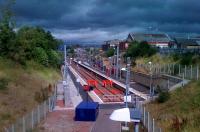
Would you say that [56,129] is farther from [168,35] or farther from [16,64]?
[168,35]

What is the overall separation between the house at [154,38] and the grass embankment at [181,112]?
111 meters

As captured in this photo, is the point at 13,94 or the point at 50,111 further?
the point at 50,111

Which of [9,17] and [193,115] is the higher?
[9,17]

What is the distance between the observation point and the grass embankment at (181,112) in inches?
985

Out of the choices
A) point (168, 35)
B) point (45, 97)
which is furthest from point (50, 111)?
point (168, 35)

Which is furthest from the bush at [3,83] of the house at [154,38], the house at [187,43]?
the house at [154,38]

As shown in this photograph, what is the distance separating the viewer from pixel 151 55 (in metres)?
99.3

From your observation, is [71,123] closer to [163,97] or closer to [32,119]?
[32,119]

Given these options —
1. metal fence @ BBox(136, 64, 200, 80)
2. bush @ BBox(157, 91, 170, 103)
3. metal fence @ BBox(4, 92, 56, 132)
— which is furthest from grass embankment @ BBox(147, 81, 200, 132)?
metal fence @ BBox(4, 92, 56, 132)

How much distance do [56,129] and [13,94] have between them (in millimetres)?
7022

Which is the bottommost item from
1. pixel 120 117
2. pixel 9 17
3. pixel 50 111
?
→ pixel 50 111

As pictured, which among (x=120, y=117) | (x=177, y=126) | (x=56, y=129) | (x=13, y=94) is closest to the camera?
(x=120, y=117)

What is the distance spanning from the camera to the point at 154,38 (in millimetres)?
160500

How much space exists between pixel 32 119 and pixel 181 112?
10.7m
